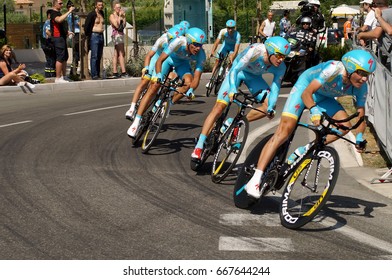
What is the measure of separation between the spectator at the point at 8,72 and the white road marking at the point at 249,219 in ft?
43.9

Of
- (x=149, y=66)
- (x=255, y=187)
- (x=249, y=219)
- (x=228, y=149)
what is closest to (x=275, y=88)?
(x=228, y=149)

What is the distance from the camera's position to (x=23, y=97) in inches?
849

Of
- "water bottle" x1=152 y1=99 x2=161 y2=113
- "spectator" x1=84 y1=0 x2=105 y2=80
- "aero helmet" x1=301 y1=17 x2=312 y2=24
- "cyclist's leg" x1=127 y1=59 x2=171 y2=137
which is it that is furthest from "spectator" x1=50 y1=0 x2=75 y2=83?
"water bottle" x1=152 y1=99 x2=161 y2=113

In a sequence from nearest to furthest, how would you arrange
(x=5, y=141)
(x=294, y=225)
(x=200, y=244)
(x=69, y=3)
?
(x=200, y=244), (x=294, y=225), (x=5, y=141), (x=69, y=3)

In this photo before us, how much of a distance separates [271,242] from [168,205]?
6.05ft

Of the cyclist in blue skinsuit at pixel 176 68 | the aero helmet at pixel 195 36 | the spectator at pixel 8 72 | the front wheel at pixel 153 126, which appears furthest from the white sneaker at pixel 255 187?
the spectator at pixel 8 72

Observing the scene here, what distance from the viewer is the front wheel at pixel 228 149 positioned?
11125 millimetres

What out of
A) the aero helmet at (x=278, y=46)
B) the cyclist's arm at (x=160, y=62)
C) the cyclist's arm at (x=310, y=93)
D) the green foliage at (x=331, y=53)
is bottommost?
the green foliage at (x=331, y=53)

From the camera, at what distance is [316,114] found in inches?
352

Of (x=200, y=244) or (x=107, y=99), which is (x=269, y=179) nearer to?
(x=200, y=244)

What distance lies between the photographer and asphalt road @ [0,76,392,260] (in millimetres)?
8070

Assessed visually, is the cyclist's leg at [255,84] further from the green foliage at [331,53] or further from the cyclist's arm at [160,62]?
the green foliage at [331,53]

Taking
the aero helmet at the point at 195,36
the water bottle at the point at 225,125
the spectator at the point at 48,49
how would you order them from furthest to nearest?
1. the spectator at the point at 48,49
2. the aero helmet at the point at 195,36
3. the water bottle at the point at 225,125

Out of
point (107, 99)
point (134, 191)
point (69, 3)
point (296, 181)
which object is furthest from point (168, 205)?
point (69, 3)
